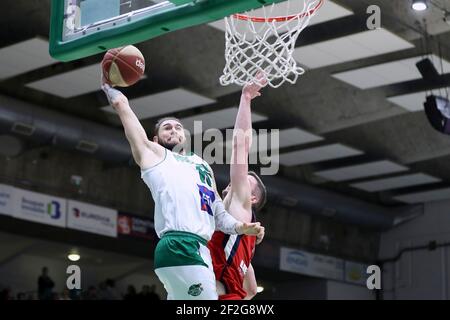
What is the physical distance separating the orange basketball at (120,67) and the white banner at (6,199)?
1030 centimetres

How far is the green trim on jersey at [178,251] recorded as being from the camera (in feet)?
18.2

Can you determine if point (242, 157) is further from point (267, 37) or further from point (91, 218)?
point (91, 218)

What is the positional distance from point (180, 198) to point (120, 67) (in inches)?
40.4

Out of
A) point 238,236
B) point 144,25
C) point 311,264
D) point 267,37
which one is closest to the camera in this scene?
point 238,236

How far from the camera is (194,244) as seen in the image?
18.4ft

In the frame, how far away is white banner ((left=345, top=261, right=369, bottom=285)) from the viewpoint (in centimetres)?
2244

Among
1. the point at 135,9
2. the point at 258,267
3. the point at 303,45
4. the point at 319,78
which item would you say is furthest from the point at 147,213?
the point at 135,9

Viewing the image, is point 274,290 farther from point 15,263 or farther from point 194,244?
point 194,244

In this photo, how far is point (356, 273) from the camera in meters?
22.6

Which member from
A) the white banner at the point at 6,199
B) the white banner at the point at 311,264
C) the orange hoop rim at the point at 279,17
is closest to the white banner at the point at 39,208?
the white banner at the point at 6,199

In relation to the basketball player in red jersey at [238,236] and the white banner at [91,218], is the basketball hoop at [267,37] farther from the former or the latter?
the white banner at [91,218]

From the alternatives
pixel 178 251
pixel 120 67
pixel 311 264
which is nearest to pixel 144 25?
pixel 120 67

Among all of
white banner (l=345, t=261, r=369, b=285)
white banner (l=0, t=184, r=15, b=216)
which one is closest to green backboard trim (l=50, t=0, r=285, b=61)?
white banner (l=0, t=184, r=15, b=216)

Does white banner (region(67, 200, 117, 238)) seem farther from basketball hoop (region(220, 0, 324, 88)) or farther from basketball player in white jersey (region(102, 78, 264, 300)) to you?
basketball player in white jersey (region(102, 78, 264, 300))
